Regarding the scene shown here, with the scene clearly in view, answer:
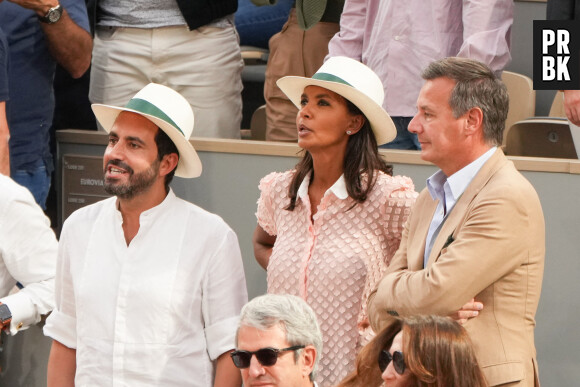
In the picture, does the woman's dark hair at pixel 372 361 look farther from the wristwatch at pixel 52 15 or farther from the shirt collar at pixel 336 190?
the wristwatch at pixel 52 15

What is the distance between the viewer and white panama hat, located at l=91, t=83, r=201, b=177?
13.3 ft

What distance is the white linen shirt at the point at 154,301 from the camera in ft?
12.6

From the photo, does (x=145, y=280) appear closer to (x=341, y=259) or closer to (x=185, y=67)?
(x=341, y=259)

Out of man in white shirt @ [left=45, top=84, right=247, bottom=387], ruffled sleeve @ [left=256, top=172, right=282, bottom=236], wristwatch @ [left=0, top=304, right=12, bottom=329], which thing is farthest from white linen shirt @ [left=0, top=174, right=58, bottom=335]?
ruffled sleeve @ [left=256, top=172, right=282, bottom=236]

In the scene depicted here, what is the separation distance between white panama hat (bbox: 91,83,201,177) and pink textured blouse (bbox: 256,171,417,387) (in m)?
0.43

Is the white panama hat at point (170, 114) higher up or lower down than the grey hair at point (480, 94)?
lower down

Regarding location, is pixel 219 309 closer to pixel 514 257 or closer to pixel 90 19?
pixel 514 257

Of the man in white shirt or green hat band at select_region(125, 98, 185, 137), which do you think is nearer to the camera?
the man in white shirt

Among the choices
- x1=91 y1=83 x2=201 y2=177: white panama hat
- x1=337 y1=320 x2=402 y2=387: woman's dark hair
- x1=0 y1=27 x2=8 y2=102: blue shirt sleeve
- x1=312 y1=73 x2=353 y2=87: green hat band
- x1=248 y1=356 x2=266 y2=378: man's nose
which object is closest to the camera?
x1=337 y1=320 x2=402 y2=387: woman's dark hair

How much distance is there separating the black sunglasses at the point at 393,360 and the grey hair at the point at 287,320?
0.91 ft

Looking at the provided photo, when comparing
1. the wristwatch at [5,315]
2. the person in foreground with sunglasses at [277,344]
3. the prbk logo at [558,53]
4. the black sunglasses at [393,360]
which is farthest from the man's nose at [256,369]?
the prbk logo at [558,53]

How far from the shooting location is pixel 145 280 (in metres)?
3.90

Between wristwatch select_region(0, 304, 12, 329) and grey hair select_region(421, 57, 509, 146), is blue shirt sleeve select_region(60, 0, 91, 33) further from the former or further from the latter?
grey hair select_region(421, 57, 509, 146)

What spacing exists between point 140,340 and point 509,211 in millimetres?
1277
